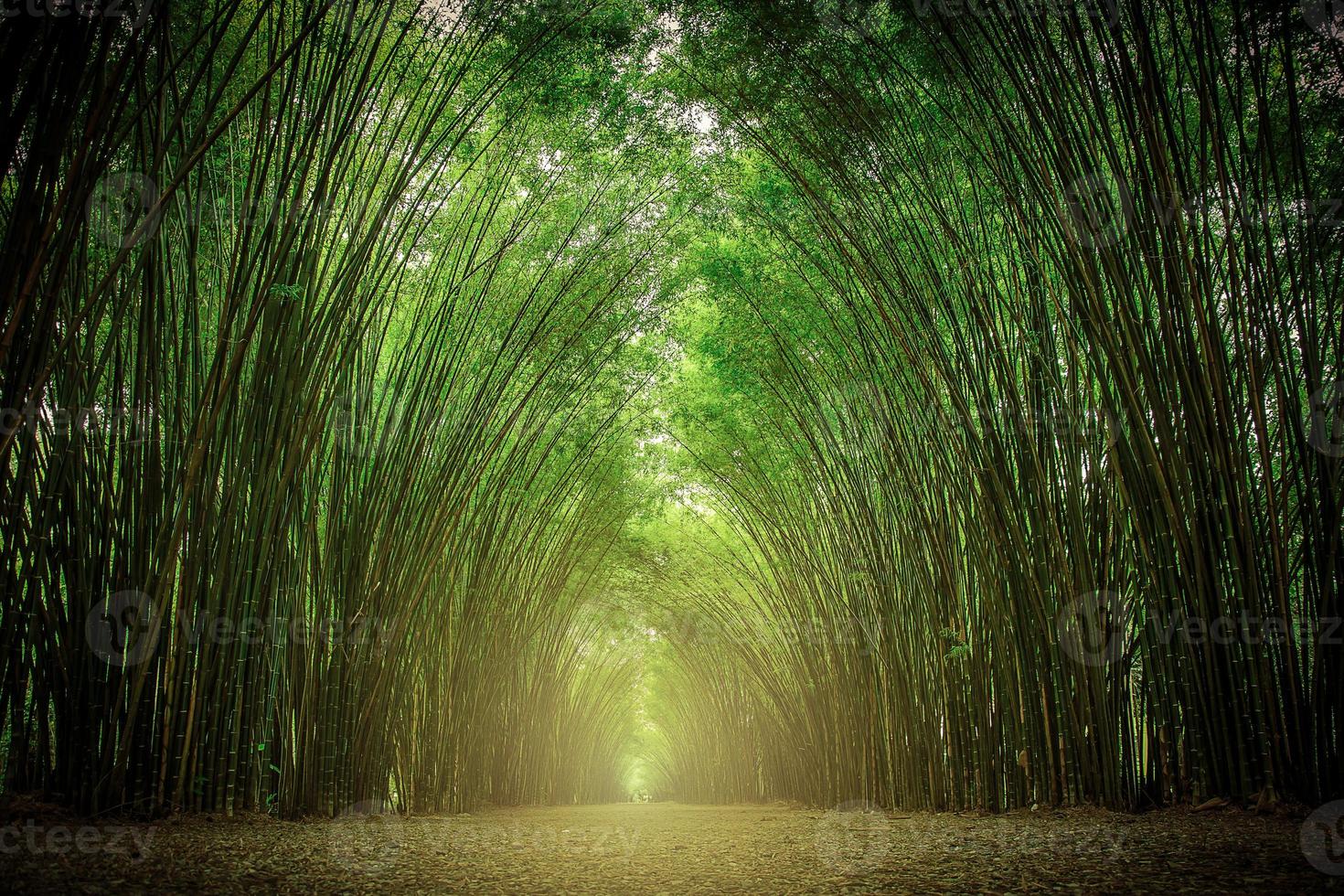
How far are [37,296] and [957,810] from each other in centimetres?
457

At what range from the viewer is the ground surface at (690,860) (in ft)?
5.58

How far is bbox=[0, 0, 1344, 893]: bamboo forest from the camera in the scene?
225 cm

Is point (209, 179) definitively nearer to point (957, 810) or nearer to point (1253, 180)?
point (1253, 180)

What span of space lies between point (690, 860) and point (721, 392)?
12.4 feet

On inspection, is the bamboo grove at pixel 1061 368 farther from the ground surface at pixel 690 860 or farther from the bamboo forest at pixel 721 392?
the ground surface at pixel 690 860

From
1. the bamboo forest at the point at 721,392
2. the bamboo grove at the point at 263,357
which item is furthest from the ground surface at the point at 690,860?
the bamboo grove at the point at 263,357

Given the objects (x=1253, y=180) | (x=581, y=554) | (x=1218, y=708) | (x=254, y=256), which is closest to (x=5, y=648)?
(x=254, y=256)

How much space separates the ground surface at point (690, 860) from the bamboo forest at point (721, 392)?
0.03m

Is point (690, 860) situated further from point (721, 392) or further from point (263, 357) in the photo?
point (721, 392)

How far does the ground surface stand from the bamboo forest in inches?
1.1

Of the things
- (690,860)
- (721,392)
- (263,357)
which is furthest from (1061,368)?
(263,357)

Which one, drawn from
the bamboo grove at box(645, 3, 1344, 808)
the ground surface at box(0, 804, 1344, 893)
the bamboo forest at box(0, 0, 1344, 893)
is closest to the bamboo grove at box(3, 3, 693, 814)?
the bamboo forest at box(0, 0, 1344, 893)

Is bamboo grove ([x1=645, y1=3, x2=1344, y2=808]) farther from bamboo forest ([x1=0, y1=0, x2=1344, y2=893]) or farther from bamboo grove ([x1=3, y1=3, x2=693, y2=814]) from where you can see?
bamboo grove ([x1=3, y1=3, x2=693, y2=814])

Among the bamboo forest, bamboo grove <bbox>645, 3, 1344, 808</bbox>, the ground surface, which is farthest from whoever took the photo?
bamboo grove <bbox>645, 3, 1344, 808</bbox>
